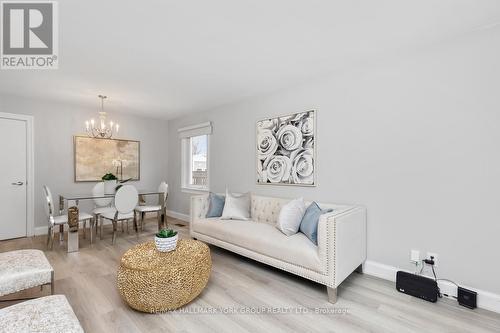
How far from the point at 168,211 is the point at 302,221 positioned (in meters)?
4.04

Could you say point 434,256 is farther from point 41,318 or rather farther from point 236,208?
point 41,318

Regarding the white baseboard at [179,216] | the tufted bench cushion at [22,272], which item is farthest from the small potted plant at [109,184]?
the tufted bench cushion at [22,272]

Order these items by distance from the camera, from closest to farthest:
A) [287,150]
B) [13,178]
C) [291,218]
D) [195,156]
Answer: [291,218], [287,150], [13,178], [195,156]

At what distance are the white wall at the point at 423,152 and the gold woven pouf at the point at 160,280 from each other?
179 centimetres

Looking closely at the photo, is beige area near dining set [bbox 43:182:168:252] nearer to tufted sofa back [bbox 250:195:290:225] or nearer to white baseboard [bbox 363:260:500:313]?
tufted sofa back [bbox 250:195:290:225]

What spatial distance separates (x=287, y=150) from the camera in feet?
10.8

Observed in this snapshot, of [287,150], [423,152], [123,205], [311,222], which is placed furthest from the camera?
[123,205]

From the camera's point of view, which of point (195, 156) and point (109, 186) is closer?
point (109, 186)

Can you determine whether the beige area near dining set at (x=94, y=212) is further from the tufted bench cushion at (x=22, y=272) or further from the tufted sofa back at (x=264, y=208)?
the tufted bench cushion at (x=22, y=272)

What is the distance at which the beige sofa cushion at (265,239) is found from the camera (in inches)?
87.8

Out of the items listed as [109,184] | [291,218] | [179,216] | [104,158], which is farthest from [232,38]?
[179,216]

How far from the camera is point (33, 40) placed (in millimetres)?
2199

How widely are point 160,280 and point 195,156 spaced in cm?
364

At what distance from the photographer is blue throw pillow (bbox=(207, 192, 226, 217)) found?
349 centimetres
